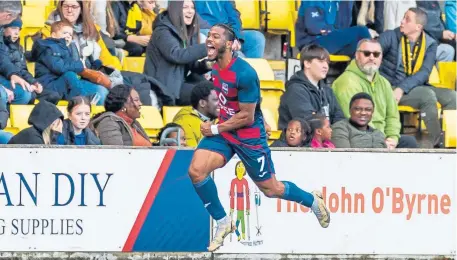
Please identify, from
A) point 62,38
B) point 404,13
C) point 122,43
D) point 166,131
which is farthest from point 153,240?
point 404,13

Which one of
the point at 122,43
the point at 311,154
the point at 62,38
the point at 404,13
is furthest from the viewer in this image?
the point at 404,13

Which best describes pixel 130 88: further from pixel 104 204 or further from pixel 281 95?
pixel 281 95

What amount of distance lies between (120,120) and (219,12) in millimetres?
3407

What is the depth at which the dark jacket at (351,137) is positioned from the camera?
51.8 feet

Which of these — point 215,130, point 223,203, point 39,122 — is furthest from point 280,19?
point 215,130

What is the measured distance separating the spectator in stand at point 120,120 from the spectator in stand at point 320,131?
1.57m

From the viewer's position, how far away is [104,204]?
45.8ft

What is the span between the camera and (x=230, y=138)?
13.2 m

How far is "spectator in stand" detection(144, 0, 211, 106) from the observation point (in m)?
16.8

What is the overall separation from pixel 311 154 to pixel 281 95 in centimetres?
259

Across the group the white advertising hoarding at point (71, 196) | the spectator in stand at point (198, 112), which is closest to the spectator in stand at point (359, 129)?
the spectator in stand at point (198, 112)

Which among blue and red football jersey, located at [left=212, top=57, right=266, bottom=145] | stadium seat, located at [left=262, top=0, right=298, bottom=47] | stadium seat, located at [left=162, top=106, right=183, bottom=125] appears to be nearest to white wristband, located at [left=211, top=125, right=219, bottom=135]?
blue and red football jersey, located at [left=212, top=57, right=266, bottom=145]

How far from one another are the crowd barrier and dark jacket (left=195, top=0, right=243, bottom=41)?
3.56 meters

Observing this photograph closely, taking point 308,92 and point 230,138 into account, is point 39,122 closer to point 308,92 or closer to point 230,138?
point 230,138
